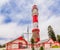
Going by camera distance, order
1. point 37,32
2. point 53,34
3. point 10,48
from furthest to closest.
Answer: point 53,34
point 37,32
point 10,48

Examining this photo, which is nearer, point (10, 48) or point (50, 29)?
point (10, 48)

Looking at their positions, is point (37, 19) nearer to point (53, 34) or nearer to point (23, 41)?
point (23, 41)

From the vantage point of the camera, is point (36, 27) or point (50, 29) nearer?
point (36, 27)

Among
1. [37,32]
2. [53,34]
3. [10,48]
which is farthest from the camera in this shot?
[53,34]

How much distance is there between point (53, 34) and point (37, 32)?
857 inches

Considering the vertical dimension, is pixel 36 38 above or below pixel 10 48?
above

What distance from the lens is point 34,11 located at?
5309 cm

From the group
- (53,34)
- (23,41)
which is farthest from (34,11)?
(53,34)

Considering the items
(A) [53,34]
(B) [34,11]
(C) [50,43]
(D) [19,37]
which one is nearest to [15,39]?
(D) [19,37]

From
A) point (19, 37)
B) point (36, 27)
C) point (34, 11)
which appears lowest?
point (19, 37)

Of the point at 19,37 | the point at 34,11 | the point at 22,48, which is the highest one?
the point at 34,11

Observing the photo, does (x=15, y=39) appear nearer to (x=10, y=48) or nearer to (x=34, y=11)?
(x=10, y=48)

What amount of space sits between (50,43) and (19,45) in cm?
764

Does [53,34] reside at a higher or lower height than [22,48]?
higher
